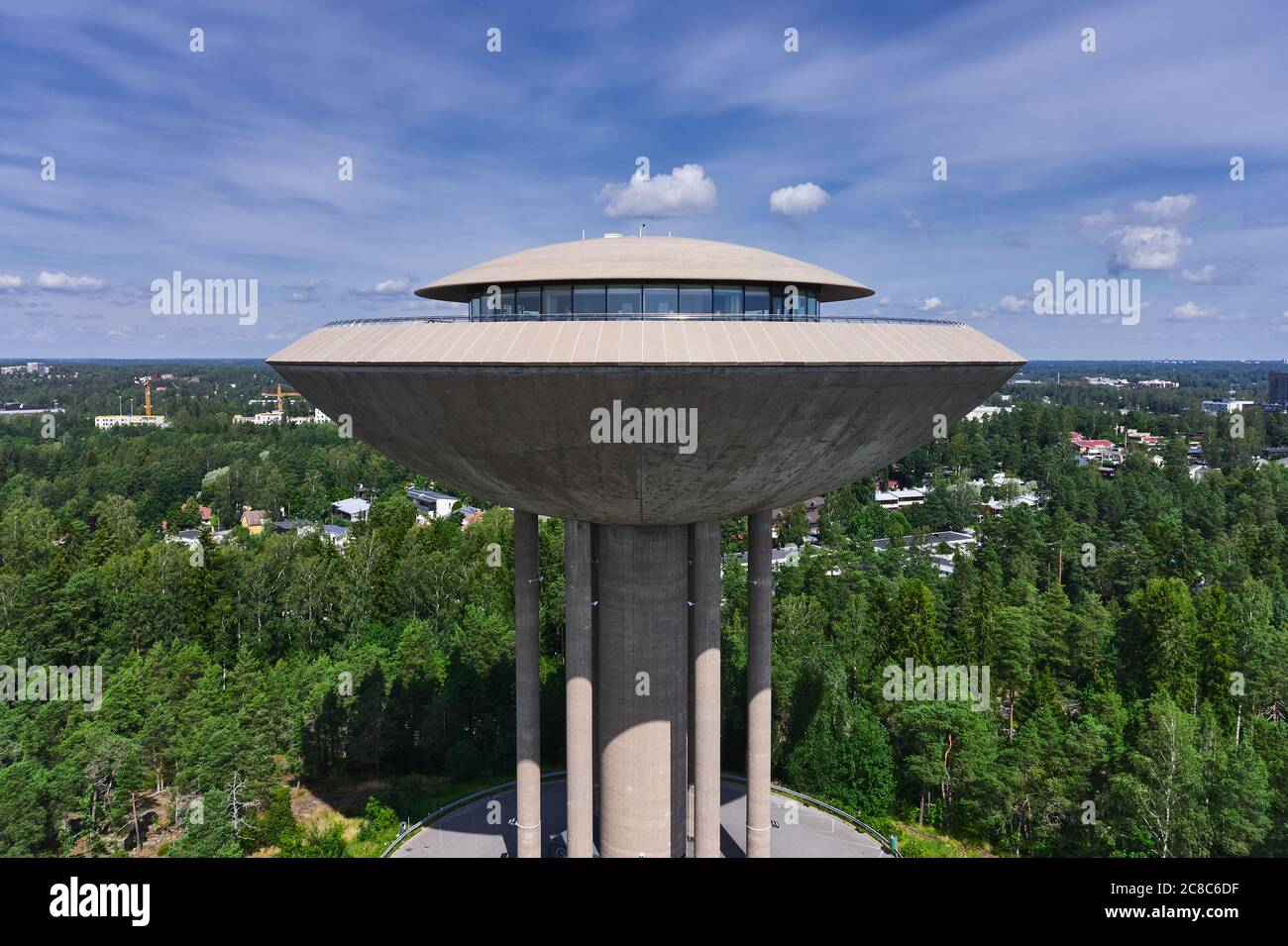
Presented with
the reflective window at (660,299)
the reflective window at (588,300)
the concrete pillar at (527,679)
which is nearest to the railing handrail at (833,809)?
the concrete pillar at (527,679)

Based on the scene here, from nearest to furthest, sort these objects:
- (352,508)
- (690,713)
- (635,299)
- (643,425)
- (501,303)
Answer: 1. (643,425)
2. (635,299)
3. (501,303)
4. (690,713)
5. (352,508)

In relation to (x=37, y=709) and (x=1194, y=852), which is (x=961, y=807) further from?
(x=37, y=709)

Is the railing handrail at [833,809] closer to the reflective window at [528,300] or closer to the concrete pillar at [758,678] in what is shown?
the concrete pillar at [758,678]

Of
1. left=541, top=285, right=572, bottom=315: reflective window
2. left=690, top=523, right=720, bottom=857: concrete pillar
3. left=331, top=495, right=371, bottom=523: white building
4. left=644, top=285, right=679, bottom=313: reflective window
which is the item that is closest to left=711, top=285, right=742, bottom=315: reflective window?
left=644, top=285, right=679, bottom=313: reflective window

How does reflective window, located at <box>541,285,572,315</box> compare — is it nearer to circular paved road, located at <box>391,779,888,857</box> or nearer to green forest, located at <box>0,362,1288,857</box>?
circular paved road, located at <box>391,779,888,857</box>

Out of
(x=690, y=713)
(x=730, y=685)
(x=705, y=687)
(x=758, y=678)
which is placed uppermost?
(x=705, y=687)

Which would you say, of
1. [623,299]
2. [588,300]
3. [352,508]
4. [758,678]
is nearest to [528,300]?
[588,300]

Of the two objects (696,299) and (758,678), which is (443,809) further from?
(696,299)

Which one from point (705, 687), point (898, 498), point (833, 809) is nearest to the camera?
point (705, 687)
